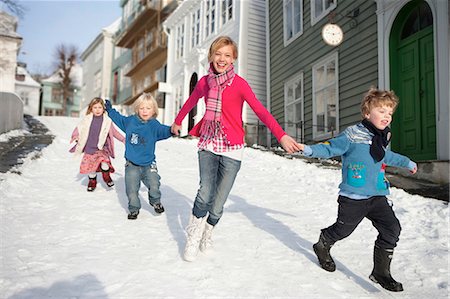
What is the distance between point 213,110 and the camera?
3.26 meters

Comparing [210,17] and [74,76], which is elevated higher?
[74,76]

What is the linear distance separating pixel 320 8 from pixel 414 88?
4.75 meters

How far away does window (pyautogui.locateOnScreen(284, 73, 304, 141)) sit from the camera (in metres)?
12.4

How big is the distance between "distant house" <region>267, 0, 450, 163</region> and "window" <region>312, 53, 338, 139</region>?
0.03 m

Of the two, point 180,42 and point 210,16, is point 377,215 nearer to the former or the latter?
point 210,16

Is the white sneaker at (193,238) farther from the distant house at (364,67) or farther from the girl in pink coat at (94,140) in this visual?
the distant house at (364,67)

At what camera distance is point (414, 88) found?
804 cm

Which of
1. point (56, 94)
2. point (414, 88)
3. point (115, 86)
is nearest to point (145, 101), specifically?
point (414, 88)

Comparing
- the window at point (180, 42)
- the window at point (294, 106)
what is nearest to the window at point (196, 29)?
the window at point (180, 42)

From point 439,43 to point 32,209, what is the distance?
24.6 feet

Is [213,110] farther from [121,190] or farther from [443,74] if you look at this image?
[443,74]

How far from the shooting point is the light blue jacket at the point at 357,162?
2.96 meters

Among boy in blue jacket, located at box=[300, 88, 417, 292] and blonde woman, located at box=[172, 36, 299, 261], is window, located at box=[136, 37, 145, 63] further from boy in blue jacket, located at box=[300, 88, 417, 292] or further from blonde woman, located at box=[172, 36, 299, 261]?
boy in blue jacket, located at box=[300, 88, 417, 292]

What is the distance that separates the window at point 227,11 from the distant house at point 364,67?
3203mm
